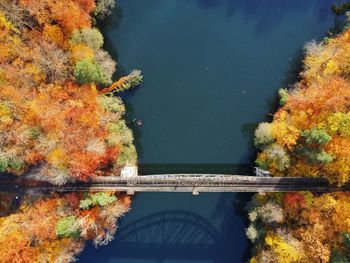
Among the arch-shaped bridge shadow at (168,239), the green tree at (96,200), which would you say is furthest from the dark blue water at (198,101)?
the green tree at (96,200)

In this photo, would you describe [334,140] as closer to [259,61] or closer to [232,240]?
[259,61]

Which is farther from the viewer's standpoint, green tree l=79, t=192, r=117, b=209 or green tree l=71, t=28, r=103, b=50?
green tree l=71, t=28, r=103, b=50

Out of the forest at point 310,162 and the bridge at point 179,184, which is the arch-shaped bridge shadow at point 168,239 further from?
the bridge at point 179,184

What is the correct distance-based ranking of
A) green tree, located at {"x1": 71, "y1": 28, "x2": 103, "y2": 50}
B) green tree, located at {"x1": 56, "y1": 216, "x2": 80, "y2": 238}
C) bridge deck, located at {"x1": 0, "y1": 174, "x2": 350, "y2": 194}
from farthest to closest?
green tree, located at {"x1": 71, "y1": 28, "x2": 103, "y2": 50} < bridge deck, located at {"x1": 0, "y1": 174, "x2": 350, "y2": 194} < green tree, located at {"x1": 56, "y1": 216, "x2": 80, "y2": 238}

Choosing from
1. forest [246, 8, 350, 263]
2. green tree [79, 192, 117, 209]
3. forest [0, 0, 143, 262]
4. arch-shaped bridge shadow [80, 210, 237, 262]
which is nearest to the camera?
→ forest [246, 8, 350, 263]

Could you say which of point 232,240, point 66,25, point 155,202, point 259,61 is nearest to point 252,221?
point 232,240

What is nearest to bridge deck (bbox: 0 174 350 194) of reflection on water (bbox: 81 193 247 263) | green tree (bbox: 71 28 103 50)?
reflection on water (bbox: 81 193 247 263)

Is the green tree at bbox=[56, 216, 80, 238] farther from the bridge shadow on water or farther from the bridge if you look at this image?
the bridge shadow on water
